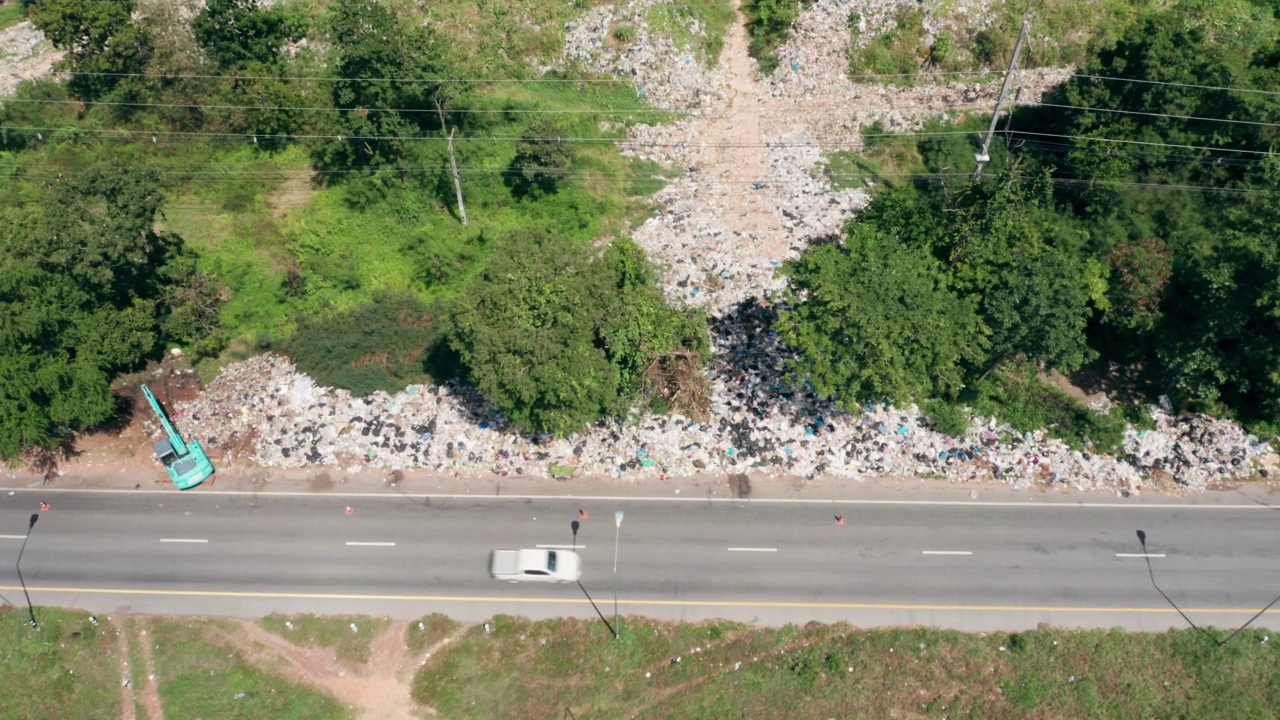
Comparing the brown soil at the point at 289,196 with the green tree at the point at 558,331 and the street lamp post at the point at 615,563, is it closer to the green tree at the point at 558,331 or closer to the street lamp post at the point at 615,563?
the green tree at the point at 558,331

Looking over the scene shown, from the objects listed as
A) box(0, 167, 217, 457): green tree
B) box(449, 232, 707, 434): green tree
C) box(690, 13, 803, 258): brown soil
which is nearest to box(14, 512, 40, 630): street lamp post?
box(0, 167, 217, 457): green tree

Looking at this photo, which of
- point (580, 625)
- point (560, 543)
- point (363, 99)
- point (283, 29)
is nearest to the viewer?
point (580, 625)

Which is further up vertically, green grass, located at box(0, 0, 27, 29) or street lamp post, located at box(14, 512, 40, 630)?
green grass, located at box(0, 0, 27, 29)

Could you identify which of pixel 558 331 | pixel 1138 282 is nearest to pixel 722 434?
pixel 558 331

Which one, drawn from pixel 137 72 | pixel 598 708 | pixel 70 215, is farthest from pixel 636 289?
pixel 137 72

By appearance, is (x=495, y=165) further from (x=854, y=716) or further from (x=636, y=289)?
(x=854, y=716)

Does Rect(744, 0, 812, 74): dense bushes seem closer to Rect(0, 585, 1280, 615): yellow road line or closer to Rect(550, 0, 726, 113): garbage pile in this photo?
Rect(550, 0, 726, 113): garbage pile
